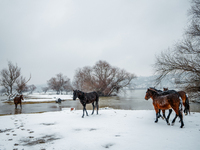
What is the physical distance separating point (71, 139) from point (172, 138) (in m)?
3.13

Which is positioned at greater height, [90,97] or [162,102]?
[162,102]

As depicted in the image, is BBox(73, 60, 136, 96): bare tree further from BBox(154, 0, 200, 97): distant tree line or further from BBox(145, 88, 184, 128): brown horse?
BBox(145, 88, 184, 128): brown horse

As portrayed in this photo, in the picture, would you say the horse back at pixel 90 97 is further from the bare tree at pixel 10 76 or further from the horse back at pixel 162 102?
the bare tree at pixel 10 76

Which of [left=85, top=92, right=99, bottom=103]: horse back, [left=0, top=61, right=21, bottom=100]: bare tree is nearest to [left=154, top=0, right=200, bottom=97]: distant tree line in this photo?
[left=85, top=92, right=99, bottom=103]: horse back

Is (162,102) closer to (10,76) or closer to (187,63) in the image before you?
(187,63)

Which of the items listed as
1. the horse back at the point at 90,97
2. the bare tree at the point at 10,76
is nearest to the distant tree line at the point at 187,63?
the horse back at the point at 90,97

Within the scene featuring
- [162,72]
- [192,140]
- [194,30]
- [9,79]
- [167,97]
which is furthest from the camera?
[9,79]

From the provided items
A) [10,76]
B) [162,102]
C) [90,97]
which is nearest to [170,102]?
[162,102]

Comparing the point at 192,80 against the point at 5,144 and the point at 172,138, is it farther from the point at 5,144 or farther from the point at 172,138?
the point at 5,144

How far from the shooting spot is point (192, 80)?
1163 centimetres

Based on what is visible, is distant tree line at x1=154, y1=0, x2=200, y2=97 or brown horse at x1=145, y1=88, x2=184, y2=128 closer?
brown horse at x1=145, y1=88, x2=184, y2=128

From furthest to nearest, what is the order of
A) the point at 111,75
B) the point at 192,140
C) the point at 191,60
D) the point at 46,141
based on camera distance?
the point at 111,75
the point at 191,60
the point at 46,141
the point at 192,140

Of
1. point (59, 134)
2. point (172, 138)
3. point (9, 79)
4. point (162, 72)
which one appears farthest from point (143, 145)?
point (9, 79)

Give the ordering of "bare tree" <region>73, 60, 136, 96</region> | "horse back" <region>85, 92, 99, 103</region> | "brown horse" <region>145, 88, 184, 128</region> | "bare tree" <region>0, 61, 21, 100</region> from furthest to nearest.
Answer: "bare tree" <region>73, 60, 136, 96</region>, "bare tree" <region>0, 61, 21, 100</region>, "horse back" <region>85, 92, 99, 103</region>, "brown horse" <region>145, 88, 184, 128</region>
